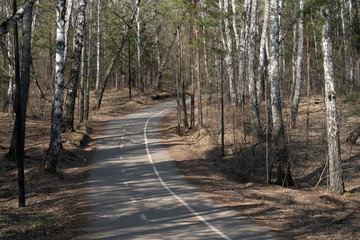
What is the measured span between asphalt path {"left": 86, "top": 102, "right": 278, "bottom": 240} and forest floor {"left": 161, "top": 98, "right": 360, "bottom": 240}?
0.82 m

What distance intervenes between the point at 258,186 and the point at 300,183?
15.4ft

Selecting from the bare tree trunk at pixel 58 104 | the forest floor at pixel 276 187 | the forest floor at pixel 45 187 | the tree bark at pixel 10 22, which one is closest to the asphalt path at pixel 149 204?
the forest floor at pixel 45 187

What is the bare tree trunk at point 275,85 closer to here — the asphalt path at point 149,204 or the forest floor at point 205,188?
the forest floor at point 205,188

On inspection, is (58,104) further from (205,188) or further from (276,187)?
(276,187)

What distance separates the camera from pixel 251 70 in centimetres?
2802

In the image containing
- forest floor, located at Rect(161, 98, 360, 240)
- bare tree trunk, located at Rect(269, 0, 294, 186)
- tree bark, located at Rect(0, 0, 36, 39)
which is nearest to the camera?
tree bark, located at Rect(0, 0, 36, 39)

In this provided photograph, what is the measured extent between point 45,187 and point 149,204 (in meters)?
5.56

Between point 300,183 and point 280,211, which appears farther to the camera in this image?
point 300,183

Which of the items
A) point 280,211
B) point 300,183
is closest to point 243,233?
point 280,211

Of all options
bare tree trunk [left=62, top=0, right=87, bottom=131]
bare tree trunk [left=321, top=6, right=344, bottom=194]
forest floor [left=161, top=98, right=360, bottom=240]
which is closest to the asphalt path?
forest floor [left=161, top=98, right=360, bottom=240]

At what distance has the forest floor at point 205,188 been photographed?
12.5 meters

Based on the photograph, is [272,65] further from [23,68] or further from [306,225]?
[23,68]

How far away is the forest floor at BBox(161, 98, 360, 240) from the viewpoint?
12.6 m

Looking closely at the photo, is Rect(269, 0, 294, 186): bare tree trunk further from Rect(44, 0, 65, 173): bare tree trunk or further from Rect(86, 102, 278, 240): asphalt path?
Rect(44, 0, 65, 173): bare tree trunk
